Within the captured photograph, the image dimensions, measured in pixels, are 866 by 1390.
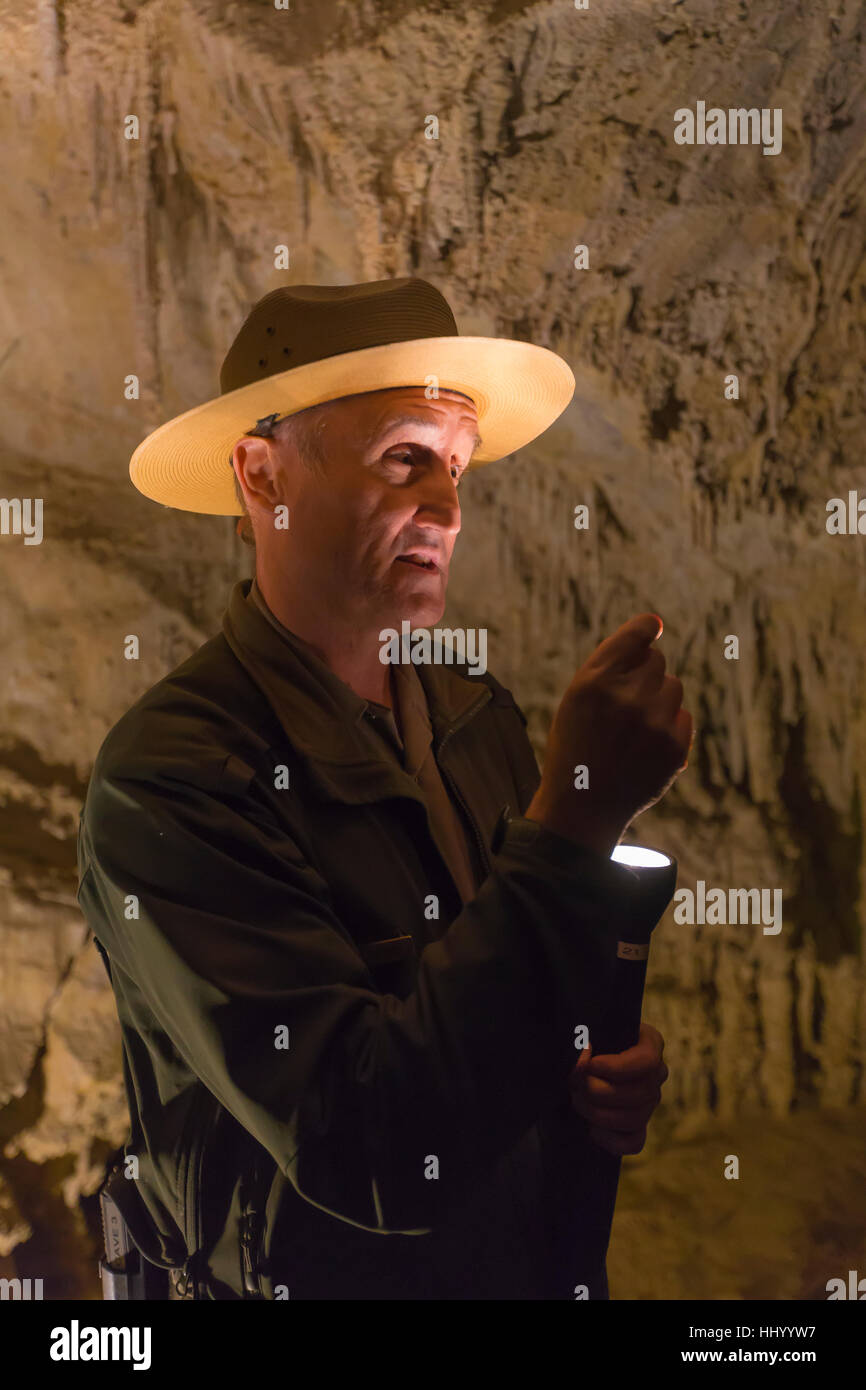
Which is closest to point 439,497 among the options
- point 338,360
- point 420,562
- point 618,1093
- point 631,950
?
point 420,562

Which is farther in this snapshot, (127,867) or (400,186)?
(400,186)

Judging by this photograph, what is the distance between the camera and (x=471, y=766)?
1.30 m

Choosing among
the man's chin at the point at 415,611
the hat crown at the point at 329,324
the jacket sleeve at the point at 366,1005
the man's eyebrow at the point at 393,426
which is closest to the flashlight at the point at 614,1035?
the jacket sleeve at the point at 366,1005

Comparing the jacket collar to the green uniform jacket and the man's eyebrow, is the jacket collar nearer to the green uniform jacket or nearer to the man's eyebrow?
the green uniform jacket

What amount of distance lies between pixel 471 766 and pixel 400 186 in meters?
1.48

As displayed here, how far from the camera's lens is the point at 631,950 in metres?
1.08

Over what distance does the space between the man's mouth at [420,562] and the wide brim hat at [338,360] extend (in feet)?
0.62

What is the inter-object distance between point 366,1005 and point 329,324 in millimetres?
710

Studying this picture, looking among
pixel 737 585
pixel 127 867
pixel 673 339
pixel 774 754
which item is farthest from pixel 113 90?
pixel 774 754

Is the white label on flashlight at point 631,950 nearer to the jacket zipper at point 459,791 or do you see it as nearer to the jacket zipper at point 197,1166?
the jacket zipper at point 459,791

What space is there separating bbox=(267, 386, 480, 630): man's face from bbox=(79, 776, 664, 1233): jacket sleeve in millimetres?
303

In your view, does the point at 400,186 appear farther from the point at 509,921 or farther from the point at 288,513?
the point at 509,921

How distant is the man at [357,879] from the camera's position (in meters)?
0.90

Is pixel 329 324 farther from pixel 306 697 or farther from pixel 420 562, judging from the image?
pixel 306 697
